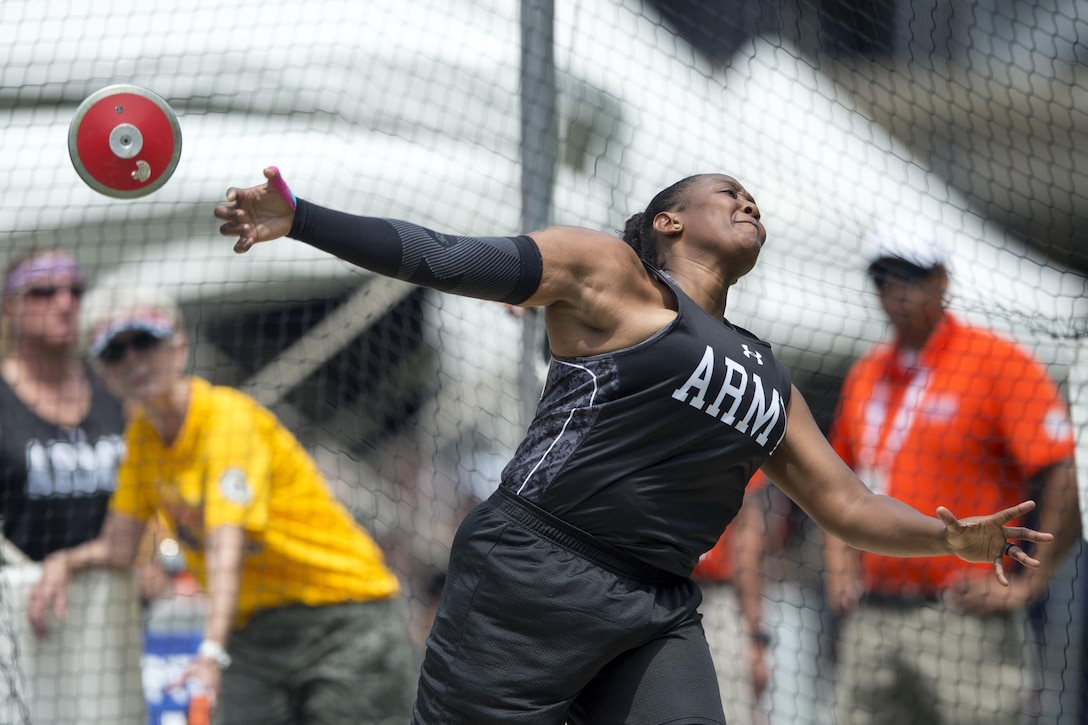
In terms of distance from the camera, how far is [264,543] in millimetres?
4410

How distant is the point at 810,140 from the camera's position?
15.9 ft

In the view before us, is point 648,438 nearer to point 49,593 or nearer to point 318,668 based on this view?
point 318,668

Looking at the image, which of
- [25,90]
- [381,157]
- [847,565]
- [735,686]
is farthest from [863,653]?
[25,90]

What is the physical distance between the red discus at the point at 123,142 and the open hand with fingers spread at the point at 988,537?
183 centimetres

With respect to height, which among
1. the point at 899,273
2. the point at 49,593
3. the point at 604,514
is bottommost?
the point at 49,593

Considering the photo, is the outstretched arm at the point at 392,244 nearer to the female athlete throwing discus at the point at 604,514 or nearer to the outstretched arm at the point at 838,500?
the female athlete throwing discus at the point at 604,514

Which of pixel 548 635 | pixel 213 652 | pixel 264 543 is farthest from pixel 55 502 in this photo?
pixel 548 635

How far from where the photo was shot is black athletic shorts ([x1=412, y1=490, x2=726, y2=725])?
2.54m

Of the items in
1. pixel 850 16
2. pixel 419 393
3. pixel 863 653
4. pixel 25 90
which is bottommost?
pixel 863 653

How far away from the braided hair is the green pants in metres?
2.02

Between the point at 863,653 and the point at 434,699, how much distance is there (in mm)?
2288

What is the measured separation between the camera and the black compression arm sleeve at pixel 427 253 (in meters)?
2.31

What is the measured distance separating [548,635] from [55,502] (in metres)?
2.94

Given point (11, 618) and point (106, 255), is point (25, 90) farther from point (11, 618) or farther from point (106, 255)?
point (11, 618)
